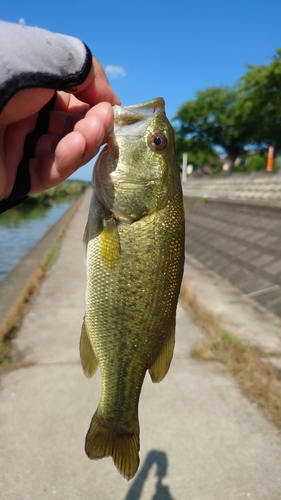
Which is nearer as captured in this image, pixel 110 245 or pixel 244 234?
pixel 110 245

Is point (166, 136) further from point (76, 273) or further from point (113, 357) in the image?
point (76, 273)

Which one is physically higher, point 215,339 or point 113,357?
point 113,357

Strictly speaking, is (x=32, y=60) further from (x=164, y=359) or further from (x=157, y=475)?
(x=157, y=475)

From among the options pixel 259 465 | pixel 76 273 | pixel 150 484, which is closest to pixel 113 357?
pixel 150 484

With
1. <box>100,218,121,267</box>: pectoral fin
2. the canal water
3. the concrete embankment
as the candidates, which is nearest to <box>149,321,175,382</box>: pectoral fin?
<box>100,218,121,267</box>: pectoral fin

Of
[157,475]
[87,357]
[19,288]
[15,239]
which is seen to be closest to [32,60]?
[87,357]

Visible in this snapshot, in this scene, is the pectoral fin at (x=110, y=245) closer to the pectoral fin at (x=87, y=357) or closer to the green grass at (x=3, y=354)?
the pectoral fin at (x=87, y=357)
